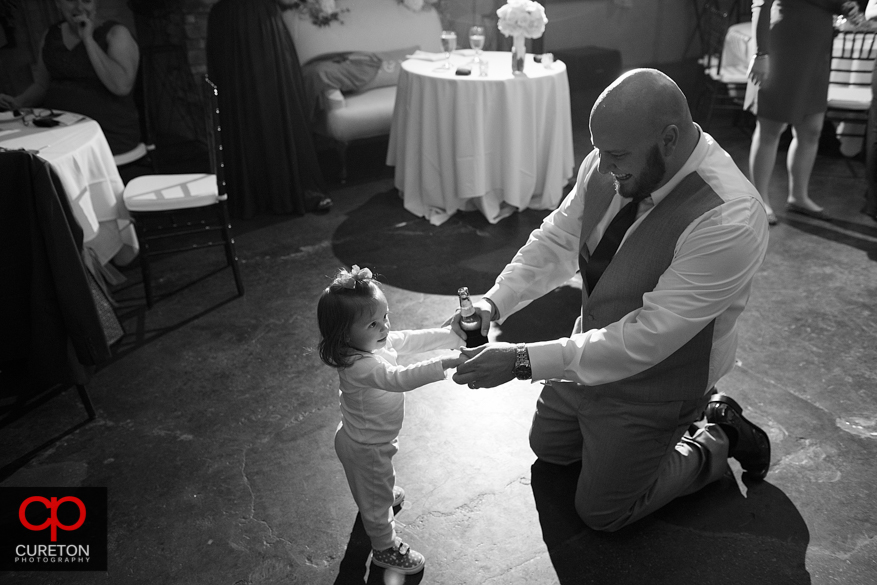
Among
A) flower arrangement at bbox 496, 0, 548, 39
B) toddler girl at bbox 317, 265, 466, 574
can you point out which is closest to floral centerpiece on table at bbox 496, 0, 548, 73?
flower arrangement at bbox 496, 0, 548, 39

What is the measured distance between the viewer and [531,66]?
4344 mm

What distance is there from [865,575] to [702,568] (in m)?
0.42

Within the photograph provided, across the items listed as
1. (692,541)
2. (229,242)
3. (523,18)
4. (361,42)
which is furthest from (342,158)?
(692,541)

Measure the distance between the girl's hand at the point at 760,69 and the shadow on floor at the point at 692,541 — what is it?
244 centimetres

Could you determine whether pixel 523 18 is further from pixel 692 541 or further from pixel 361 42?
pixel 692 541

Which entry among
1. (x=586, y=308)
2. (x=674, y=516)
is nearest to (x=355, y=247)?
(x=586, y=308)

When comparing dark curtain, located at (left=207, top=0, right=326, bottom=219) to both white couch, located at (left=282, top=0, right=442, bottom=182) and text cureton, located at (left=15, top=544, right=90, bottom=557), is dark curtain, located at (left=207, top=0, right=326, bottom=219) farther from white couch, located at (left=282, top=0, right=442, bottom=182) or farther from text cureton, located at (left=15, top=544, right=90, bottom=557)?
text cureton, located at (left=15, top=544, right=90, bottom=557)

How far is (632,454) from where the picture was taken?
6.38ft

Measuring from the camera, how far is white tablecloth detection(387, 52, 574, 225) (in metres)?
4.02

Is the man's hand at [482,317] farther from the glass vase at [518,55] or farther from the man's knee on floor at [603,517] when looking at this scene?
the glass vase at [518,55]

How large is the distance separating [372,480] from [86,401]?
131 cm

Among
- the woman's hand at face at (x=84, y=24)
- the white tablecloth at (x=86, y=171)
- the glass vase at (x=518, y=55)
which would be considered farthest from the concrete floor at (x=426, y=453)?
the woman's hand at face at (x=84, y=24)

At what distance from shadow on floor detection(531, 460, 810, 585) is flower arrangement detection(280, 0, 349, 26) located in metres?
4.05

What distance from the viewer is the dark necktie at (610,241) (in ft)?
6.41
